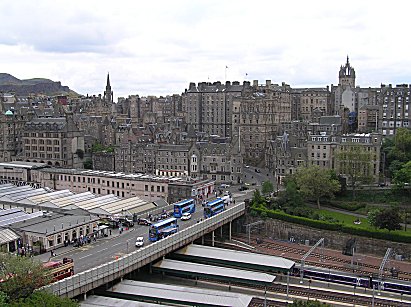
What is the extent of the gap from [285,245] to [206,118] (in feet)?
303

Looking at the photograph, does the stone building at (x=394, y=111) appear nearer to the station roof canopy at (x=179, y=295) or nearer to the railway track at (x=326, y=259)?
the railway track at (x=326, y=259)

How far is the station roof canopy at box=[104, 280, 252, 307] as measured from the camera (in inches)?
2178

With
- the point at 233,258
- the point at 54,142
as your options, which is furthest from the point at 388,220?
the point at 54,142

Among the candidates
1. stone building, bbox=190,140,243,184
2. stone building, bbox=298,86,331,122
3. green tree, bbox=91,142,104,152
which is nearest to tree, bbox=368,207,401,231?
stone building, bbox=190,140,243,184

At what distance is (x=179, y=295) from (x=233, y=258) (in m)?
15.1

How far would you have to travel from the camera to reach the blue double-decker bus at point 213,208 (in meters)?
83.2

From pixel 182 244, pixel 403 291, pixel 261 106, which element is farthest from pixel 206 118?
pixel 403 291

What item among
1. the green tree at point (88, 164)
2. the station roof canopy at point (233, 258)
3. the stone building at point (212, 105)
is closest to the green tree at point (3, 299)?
the station roof canopy at point (233, 258)

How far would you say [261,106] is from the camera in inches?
5536

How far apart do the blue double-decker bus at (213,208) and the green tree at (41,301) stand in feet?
130

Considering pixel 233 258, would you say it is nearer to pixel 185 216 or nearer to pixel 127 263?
pixel 185 216

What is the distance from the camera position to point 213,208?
3310 inches

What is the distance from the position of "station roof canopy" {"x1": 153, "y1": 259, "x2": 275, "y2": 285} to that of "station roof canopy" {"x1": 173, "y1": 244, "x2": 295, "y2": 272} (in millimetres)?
2910

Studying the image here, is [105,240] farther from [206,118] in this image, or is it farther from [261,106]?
[206,118]
